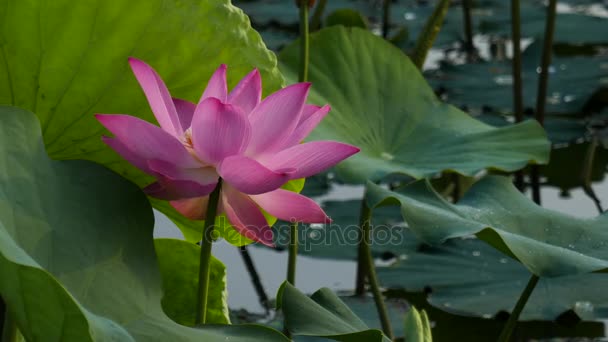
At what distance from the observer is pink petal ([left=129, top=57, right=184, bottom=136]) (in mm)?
719

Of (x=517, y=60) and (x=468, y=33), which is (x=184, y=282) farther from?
(x=468, y=33)

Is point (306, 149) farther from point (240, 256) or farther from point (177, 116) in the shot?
point (240, 256)

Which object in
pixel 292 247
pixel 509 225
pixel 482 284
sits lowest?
pixel 482 284

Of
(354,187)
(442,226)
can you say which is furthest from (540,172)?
(442,226)

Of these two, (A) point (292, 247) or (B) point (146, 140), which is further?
(A) point (292, 247)

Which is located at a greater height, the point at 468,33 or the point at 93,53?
the point at 93,53

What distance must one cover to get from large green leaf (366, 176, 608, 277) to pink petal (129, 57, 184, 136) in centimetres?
24

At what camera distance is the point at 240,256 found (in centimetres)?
183

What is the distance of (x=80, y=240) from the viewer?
70cm

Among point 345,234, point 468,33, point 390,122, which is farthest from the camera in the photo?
point 468,33

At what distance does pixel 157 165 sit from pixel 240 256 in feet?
3.71

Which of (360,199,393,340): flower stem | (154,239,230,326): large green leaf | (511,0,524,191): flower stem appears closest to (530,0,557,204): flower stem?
(511,0,524,191): flower stem

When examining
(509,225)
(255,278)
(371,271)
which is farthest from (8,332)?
(255,278)

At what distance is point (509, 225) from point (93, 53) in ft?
1.43
